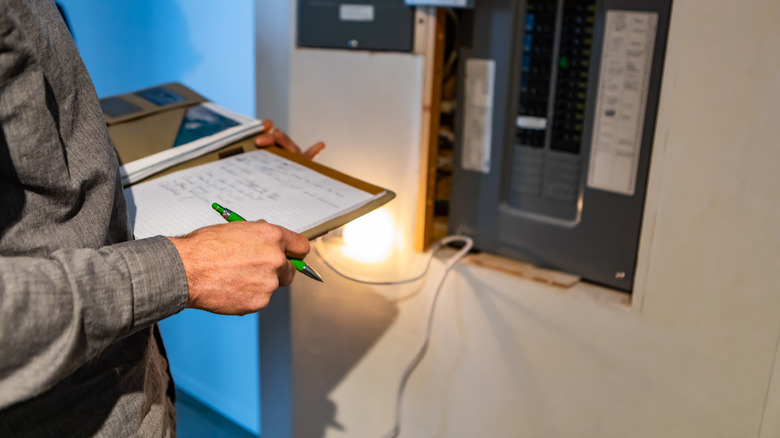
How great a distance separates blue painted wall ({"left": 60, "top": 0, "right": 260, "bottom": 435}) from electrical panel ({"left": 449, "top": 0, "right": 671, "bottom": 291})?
830 mm

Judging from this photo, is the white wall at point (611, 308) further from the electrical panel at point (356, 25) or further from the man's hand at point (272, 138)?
the man's hand at point (272, 138)

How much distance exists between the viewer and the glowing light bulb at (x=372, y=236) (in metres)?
1.23

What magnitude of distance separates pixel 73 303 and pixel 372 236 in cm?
78

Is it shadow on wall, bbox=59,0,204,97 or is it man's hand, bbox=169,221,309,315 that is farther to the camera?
shadow on wall, bbox=59,0,204,97

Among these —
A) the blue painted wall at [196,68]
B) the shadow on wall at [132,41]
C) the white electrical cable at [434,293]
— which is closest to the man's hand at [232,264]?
the white electrical cable at [434,293]

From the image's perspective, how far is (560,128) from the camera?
104cm

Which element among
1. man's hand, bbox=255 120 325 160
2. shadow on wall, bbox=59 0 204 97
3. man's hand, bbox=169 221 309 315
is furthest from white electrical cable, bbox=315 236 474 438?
shadow on wall, bbox=59 0 204 97

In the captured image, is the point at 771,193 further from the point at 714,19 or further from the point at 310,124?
the point at 310,124

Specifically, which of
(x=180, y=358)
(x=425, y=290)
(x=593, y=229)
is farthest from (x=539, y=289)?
(x=180, y=358)

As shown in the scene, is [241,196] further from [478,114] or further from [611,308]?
[611,308]

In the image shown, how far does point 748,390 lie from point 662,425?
15 cm

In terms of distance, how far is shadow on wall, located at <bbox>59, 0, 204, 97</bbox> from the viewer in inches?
73.0

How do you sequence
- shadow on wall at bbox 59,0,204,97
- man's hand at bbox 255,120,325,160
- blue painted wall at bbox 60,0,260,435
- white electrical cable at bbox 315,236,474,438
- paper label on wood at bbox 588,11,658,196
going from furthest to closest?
shadow on wall at bbox 59,0,204,97
blue painted wall at bbox 60,0,260,435
white electrical cable at bbox 315,236,474,438
man's hand at bbox 255,120,325,160
paper label on wood at bbox 588,11,658,196

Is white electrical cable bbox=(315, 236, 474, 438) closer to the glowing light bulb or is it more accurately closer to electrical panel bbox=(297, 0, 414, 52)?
the glowing light bulb
